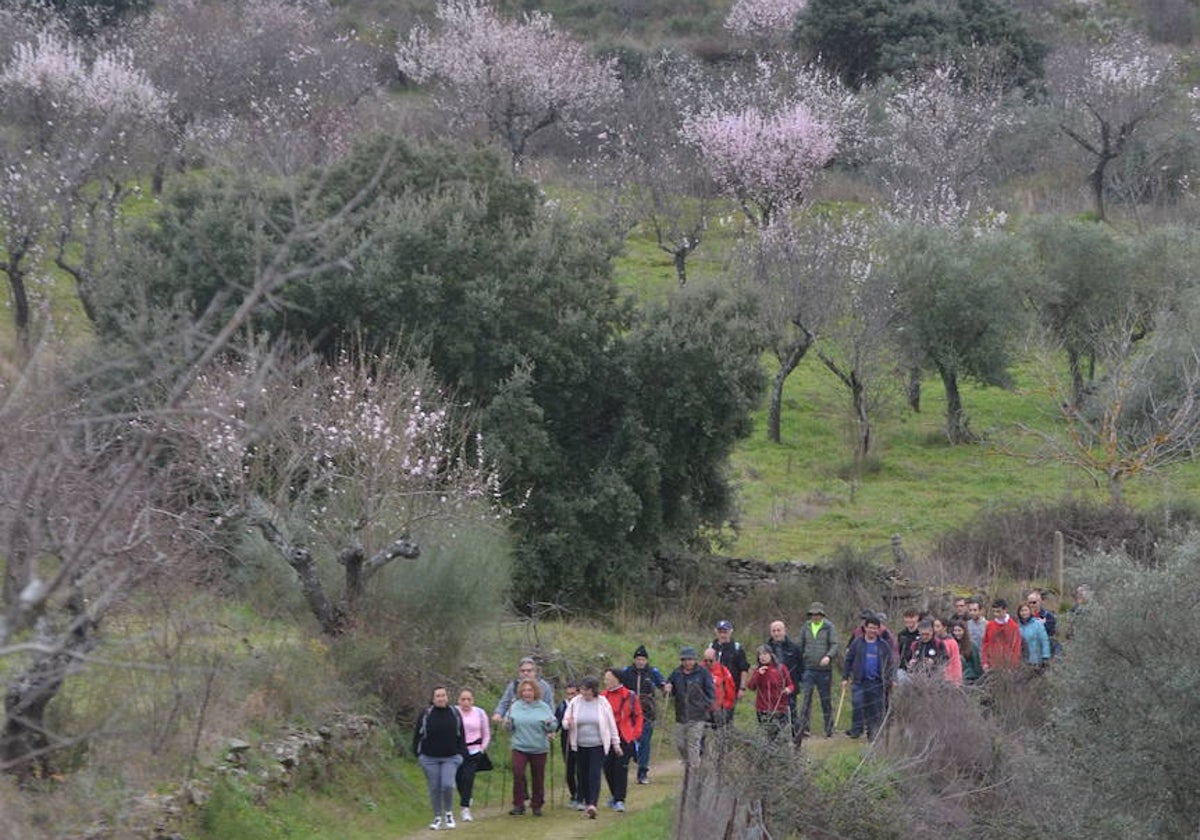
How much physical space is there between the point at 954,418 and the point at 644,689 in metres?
22.4

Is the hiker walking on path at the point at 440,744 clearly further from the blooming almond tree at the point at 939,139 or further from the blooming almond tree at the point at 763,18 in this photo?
the blooming almond tree at the point at 763,18

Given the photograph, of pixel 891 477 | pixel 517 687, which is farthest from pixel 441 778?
pixel 891 477

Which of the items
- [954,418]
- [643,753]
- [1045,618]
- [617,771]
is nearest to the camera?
[617,771]

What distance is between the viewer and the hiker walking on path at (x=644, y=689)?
17.1 metres

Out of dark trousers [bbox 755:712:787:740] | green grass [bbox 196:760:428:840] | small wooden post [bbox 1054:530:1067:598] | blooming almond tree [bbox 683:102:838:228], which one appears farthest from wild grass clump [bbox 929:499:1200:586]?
blooming almond tree [bbox 683:102:838:228]

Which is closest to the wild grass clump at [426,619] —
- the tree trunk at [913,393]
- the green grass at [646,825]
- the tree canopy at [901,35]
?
the green grass at [646,825]

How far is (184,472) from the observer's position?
1977 cm

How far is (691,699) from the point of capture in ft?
54.1

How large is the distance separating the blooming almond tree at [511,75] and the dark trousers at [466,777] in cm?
3584

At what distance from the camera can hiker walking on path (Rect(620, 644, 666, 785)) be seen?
17.1 meters

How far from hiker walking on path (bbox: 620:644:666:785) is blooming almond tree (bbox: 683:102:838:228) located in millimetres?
33578

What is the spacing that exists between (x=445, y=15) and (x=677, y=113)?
37.3 ft

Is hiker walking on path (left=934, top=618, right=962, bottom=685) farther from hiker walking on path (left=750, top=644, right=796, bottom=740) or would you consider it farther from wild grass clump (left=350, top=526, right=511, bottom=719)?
wild grass clump (left=350, top=526, right=511, bottom=719)

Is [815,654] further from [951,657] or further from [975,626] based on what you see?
[975,626]
